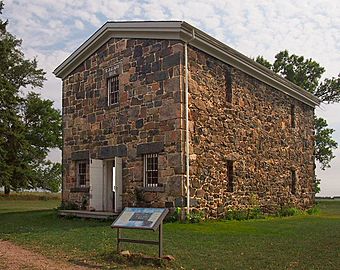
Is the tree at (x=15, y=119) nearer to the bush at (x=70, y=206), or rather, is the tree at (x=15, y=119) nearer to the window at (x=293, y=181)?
the bush at (x=70, y=206)

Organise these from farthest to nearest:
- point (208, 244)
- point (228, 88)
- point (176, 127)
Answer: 1. point (228, 88)
2. point (176, 127)
3. point (208, 244)

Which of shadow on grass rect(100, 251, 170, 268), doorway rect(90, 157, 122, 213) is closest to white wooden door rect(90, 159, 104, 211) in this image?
doorway rect(90, 157, 122, 213)

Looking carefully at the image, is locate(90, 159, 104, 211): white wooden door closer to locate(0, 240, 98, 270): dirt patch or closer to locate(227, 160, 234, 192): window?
locate(227, 160, 234, 192): window

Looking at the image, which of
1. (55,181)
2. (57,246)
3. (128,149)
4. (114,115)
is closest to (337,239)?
(57,246)

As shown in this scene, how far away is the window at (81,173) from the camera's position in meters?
19.1

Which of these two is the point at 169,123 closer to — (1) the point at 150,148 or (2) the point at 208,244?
(1) the point at 150,148

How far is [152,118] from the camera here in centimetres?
1580

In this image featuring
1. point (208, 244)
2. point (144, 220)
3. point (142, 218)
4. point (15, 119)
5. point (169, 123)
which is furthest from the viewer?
point (15, 119)

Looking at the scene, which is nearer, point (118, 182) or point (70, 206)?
point (118, 182)

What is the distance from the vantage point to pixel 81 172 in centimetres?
1928

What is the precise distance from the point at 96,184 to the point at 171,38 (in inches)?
242

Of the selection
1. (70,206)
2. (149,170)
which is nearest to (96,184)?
(70,206)

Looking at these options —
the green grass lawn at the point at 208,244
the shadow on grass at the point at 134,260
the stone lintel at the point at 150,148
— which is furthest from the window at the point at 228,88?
the shadow on grass at the point at 134,260

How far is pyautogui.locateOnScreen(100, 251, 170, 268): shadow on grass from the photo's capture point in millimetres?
8391
